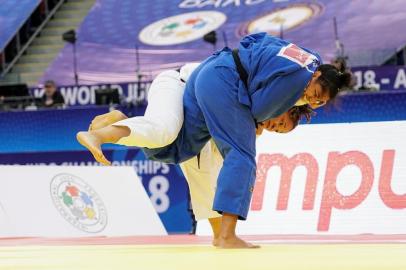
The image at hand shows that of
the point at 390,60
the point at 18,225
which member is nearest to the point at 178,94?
the point at 18,225

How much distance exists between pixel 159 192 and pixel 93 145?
5.11 meters

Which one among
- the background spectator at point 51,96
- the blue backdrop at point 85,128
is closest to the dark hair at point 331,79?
the blue backdrop at point 85,128

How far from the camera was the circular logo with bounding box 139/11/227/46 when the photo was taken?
12094 mm

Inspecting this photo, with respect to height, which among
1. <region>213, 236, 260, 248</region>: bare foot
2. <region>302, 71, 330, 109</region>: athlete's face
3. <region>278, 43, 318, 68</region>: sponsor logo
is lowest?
<region>213, 236, 260, 248</region>: bare foot

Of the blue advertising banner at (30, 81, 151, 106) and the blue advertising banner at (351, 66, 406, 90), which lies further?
the blue advertising banner at (30, 81, 151, 106)

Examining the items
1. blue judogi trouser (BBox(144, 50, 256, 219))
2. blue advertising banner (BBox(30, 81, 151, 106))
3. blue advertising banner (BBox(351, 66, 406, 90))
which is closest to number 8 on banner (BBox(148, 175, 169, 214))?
blue advertising banner (BBox(30, 81, 151, 106))

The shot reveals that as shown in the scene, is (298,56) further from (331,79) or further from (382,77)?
(382,77)

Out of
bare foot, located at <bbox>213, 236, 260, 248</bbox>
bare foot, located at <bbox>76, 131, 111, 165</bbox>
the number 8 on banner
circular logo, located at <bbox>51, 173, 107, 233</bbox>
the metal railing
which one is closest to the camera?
bare foot, located at <bbox>76, 131, 111, 165</bbox>

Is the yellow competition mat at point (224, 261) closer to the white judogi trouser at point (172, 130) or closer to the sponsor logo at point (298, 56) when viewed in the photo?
the white judogi trouser at point (172, 130)

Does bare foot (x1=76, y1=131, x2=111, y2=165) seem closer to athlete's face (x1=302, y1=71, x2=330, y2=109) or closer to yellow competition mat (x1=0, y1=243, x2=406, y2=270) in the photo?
yellow competition mat (x1=0, y1=243, x2=406, y2=270)

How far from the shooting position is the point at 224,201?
3.04m

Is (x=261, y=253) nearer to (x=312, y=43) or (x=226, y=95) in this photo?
(x=226, y=95)

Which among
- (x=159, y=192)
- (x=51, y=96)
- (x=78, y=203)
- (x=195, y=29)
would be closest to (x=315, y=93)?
(x=78, y=203)

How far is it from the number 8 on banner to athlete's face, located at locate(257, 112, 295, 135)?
4615 mm
